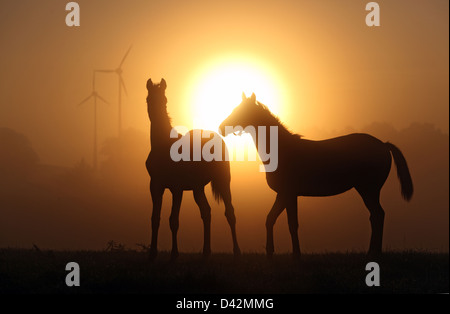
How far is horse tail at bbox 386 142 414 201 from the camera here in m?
13.2

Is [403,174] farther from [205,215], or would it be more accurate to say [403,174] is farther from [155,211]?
[155,211]

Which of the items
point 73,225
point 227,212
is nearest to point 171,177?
point 227,212

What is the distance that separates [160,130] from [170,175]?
3.31 ft

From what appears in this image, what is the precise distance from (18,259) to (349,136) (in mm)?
7955

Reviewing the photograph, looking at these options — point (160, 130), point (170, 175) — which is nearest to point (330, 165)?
point (170, 175)

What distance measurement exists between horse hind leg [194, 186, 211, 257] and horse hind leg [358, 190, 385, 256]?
3524 millimetres

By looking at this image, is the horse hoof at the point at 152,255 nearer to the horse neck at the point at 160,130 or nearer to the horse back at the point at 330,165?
the horse neck at the point at 160,130

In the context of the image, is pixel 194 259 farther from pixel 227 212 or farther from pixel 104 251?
pixel 104 251

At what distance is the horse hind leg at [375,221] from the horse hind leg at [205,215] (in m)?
3.52

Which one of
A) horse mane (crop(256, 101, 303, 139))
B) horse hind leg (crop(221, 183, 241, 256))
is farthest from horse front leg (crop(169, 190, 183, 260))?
horse mane (crop(256, 101, 303, 139))

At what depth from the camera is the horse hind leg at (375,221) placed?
40.9ft

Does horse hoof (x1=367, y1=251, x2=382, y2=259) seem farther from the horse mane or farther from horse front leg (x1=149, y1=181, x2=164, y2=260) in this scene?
horse front leg (x1=149, y1=181, x2=164, y2=260)

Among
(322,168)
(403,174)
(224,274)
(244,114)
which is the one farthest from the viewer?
(403,174)

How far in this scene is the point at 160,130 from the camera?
12.2 meters
